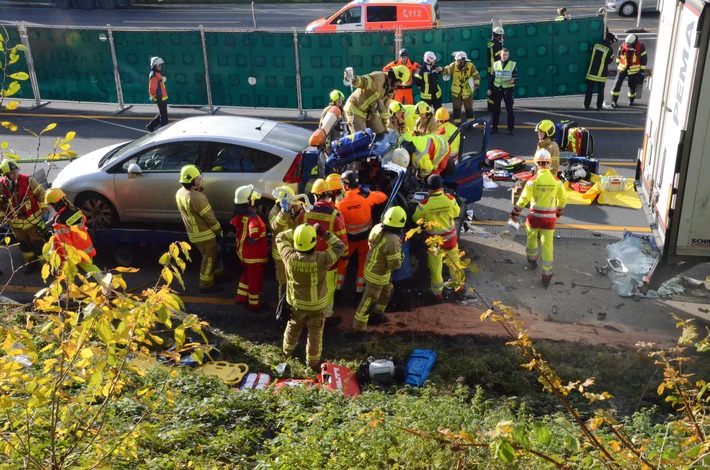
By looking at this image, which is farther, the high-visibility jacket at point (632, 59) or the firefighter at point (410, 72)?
the high-visibility jacket at point (632, 59)

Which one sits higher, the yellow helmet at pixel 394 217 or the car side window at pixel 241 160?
the car side window at pixel 241 160

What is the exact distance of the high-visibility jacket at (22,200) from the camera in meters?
9.63

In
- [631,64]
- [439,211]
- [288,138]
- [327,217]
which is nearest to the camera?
[327,217]

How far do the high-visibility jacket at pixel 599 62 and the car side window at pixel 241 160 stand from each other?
901cm

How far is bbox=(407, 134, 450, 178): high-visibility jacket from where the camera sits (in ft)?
33.9

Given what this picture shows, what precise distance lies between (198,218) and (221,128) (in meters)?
1.51

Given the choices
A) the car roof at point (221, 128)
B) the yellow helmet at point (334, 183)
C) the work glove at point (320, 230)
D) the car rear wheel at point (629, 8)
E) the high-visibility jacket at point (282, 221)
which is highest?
the car roof at point (221, 128)

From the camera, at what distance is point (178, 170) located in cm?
995

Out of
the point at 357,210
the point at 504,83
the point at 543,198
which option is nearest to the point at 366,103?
the point at 357,210

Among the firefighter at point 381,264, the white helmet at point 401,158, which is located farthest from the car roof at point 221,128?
the firefighter at point 381,264

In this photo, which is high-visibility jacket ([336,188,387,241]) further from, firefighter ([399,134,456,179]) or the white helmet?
firefighter ([399,134,456,179])

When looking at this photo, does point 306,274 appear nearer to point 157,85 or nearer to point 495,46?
point 157,85

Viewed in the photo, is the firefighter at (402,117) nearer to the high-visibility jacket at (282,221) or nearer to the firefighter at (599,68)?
the high-visibility jacket at (282,221)

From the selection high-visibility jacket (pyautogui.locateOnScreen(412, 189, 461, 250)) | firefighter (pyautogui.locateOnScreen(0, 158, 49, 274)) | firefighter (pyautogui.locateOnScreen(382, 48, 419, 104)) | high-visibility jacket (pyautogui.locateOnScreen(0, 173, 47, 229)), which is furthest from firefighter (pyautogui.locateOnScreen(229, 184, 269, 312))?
firefighter (pyautogui.locateOnScreen(382, 48, 419, 104))
